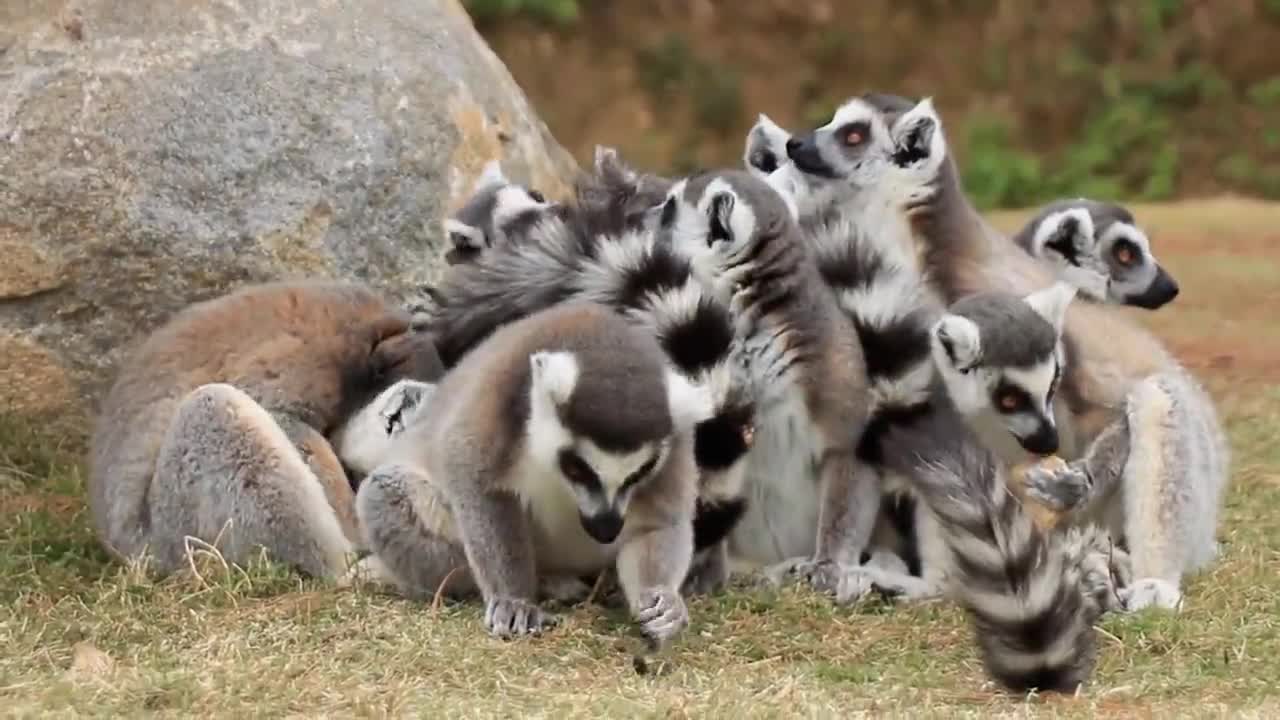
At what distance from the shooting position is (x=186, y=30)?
24.4 feet

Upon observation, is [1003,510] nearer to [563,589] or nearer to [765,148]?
[563,589]

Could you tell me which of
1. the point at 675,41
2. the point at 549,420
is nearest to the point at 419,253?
the point at 549,420

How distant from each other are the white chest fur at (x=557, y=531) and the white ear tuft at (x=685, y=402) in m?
0.36

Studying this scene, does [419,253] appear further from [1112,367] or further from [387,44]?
[1112,367]

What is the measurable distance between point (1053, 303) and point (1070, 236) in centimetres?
160

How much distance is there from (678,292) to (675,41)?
42.6ft

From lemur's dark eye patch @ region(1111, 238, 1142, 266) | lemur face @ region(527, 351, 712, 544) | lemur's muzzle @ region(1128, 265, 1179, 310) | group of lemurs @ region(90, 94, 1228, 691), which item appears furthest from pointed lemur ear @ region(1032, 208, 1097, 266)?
lemur face @ region(527, 351, 712, 544)

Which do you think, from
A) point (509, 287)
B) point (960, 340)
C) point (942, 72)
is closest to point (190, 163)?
point (509, 287)

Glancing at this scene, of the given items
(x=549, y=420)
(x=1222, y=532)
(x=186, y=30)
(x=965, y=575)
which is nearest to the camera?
(x=965, y=575)

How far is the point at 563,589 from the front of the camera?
5719 millimetres

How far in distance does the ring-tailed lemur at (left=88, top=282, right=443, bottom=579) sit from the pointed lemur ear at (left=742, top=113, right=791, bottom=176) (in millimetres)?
1690

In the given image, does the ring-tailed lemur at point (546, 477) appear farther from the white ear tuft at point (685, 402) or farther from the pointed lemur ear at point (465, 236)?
the pointed lemur ear at point (465, 236)

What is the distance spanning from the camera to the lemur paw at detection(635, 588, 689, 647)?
16.7 ft

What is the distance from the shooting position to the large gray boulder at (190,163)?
7.07 metres
